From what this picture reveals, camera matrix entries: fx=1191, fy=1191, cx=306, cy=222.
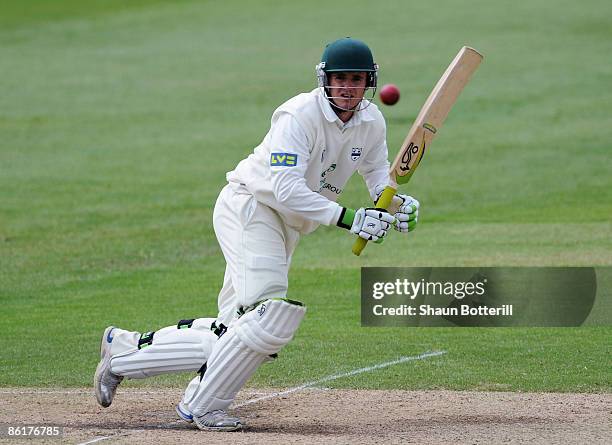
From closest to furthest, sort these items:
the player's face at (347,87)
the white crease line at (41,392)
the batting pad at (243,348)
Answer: the batting pad at (243,348), the player's face at (347,87), the white crease line at (41,392)

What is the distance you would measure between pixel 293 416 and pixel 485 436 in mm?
1192

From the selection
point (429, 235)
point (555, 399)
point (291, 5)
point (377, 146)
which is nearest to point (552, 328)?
point (555, 399)

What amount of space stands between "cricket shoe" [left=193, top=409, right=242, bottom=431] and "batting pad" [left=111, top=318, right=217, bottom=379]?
1.05 feet

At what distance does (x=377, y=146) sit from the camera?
6.95 m

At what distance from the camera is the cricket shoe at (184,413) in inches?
257

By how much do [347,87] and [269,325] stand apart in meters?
1.37

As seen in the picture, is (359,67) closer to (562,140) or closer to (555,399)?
(555,399)

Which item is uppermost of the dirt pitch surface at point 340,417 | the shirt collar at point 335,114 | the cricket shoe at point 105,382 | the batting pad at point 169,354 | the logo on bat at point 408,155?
the shirt collar at point 335,114

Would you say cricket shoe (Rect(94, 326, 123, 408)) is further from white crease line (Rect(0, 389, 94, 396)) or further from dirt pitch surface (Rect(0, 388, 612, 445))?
white crease line (Rect(0, 389, 94, 396))

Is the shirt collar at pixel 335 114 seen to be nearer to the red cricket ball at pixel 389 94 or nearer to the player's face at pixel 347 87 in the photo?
the player's face at pixel 347 87

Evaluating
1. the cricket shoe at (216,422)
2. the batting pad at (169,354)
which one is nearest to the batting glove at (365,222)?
the batting pad at (169,354)

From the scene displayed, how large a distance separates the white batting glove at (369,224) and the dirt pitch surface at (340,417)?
1.06 meters

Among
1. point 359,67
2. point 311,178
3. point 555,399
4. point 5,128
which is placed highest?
point 359,67

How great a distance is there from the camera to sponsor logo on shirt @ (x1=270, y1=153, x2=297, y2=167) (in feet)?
20.7
